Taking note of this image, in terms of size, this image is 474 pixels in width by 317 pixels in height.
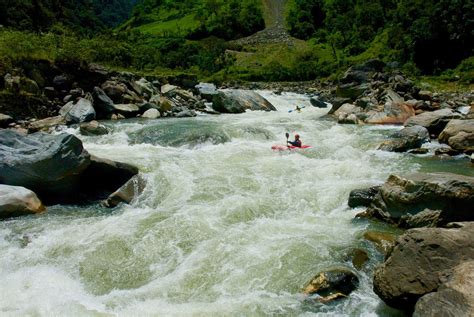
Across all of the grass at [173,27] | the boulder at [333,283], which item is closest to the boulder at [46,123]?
the boulder at [333,283]

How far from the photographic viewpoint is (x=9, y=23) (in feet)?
191

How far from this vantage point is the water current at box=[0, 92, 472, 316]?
26.1 ft

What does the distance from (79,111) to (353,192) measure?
1803cm

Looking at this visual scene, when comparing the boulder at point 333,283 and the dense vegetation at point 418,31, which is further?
the dense vegetation at point 418,31

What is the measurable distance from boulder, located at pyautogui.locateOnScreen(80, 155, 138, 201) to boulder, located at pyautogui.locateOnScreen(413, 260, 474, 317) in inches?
401

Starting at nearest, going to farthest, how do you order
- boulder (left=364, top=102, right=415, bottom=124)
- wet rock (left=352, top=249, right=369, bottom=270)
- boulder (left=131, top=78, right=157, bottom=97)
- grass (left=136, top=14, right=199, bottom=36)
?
wet rock (left=352, top=249, right=369, bottom=270)
boulder (left=364, top=102, right=415, bottom=124)
boulder (left=131, top=78, right=157, bottom=97)
grass (left=136, top=14, right=199, bottom=36)

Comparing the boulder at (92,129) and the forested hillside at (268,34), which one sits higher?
the forested hillside at (268,34)

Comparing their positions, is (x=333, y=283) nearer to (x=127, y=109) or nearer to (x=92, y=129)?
(x=92, y=129)

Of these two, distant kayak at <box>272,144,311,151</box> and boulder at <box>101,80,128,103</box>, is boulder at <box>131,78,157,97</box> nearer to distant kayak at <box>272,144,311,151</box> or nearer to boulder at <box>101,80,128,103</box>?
boulder at <box>101,80,128,103</box>

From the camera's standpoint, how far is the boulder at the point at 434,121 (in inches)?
853

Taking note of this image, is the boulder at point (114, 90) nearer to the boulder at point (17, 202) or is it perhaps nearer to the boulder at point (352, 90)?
the boulder at point (17, 202)

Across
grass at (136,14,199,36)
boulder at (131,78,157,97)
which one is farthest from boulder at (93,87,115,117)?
grass at (136,14,199,36)

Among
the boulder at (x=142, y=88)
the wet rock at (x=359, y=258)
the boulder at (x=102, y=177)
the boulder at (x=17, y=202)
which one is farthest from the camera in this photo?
the boulder at (x=142, y=88)

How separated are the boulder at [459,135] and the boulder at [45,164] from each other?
15069 millimetres
